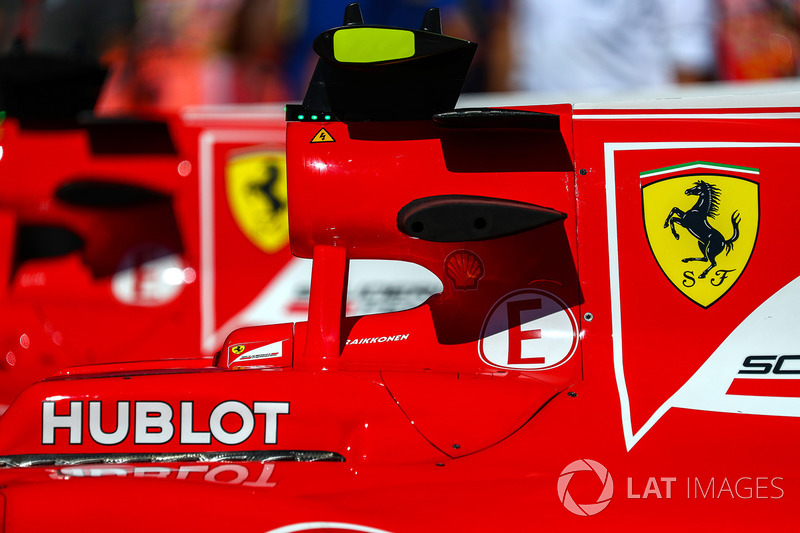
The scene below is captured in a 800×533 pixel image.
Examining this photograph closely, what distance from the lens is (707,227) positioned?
153 cm

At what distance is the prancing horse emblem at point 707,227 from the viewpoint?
1.53 metres

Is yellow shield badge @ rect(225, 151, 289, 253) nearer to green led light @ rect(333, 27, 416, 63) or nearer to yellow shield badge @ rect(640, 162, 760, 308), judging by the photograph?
green led light @ rect(333, 27, 416, 63)

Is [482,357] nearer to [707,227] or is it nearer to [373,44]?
[707,227]

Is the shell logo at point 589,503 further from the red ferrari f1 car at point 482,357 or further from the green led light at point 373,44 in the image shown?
the green led light at point 373,44

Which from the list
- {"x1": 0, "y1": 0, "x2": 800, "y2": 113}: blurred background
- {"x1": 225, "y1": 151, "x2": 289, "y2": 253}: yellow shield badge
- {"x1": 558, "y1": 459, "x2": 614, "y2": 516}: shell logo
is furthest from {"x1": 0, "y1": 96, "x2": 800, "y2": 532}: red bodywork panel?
{"x1": 0, "y1": 0, "x2": 800, "y2": 113}: blurred background

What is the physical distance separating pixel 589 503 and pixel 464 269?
0.54m

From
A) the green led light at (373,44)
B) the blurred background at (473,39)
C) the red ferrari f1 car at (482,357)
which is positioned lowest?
the red ferrari f1 car at (482,357)

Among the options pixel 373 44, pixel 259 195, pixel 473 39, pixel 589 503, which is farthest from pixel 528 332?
pixel 473 39

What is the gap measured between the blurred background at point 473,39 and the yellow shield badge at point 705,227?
9.70 ft

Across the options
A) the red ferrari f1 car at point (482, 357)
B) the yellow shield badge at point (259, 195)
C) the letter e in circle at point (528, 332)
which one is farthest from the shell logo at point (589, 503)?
the yellow shield badge at point (259, 195)

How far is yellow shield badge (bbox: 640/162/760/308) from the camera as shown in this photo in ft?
5.03

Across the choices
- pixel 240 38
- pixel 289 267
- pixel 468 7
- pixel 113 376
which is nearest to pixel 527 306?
pixel 113 376

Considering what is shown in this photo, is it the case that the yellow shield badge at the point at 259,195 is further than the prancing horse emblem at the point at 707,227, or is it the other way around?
the yellow shield badge at the point at 259,195

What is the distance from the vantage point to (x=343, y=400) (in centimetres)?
149
